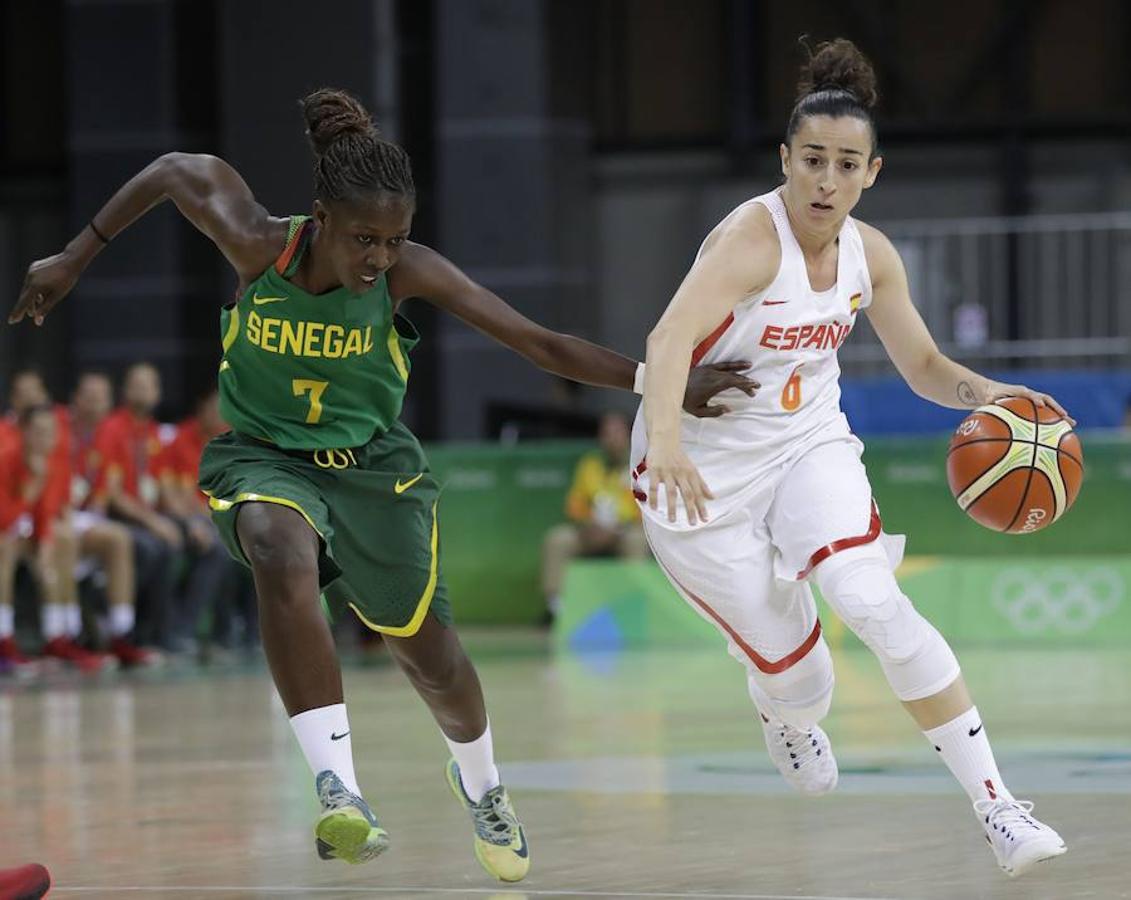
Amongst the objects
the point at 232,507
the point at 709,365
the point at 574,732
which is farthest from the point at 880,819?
the point at 574,732

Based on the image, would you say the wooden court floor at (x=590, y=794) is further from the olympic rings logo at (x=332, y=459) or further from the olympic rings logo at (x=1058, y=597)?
the olympic rings logo at (x=1058, y=597)

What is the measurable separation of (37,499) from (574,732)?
503 cm

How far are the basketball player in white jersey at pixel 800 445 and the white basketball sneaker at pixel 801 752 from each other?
Answer: 10 centimetres

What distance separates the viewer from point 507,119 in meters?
17.8

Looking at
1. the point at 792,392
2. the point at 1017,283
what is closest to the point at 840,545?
the point at 792,392

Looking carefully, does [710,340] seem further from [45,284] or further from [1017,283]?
[1017,283]

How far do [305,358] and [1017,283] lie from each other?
13.1m

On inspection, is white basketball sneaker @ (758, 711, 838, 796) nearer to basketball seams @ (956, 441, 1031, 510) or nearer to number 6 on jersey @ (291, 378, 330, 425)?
basketball seams @ (956, 441, 1031, 510)

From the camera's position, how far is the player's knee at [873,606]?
4879 mm

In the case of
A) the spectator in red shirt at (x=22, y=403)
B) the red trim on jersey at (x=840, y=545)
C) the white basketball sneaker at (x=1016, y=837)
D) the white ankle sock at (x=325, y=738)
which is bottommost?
the spectator in red shirt at (x=22, y=403)

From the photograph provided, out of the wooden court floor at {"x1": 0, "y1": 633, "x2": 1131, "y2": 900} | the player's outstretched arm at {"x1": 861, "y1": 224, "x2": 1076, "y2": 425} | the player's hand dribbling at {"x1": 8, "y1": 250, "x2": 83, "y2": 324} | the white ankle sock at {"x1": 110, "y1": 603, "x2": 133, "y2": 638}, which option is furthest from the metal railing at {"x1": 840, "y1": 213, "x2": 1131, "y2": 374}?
the player's hand dribbling at {"x1": 8, "y1": 250, "x2": 83, "y2": 324}

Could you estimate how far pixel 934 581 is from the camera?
13.1 m

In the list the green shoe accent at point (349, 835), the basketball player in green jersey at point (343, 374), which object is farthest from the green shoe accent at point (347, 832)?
the basketball player in green jersey at point (343, 374)

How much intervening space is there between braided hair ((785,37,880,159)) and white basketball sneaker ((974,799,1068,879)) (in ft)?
5.05
